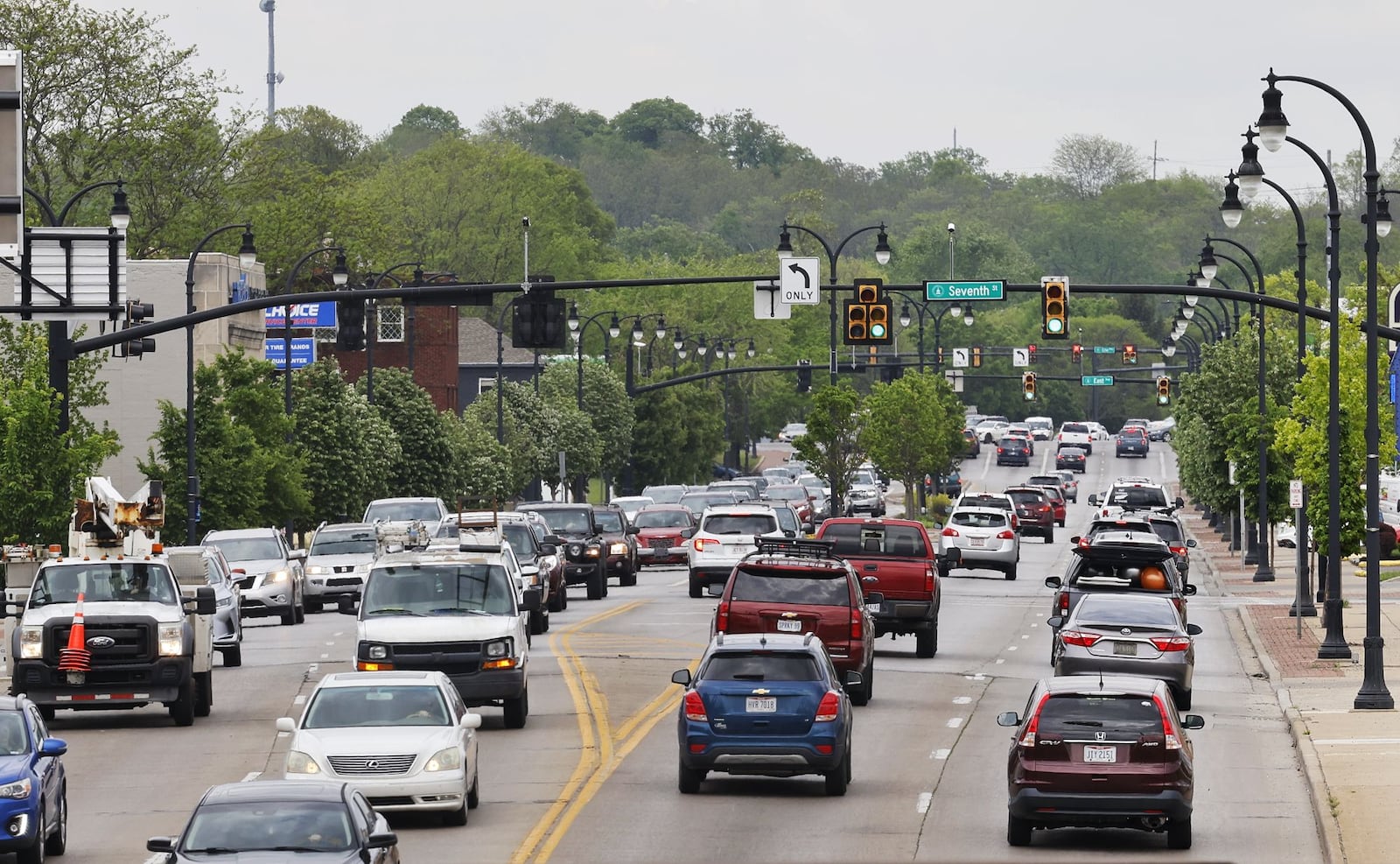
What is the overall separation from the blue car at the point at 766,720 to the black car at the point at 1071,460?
4364 inches

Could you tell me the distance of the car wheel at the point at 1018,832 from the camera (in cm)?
1952

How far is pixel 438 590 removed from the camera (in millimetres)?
28781

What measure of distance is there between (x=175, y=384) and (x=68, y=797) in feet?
175

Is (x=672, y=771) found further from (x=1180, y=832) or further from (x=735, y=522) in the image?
(x=735, y=522)

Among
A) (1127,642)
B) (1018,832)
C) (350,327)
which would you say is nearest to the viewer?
(1018,832)

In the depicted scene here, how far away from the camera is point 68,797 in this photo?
22.9 metres

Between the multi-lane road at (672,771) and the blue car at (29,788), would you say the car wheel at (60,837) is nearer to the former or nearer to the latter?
the blue car at (29,788)

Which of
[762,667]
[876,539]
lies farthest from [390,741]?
[876,539]

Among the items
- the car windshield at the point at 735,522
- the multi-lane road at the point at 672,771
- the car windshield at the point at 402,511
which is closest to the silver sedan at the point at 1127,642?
the multi-lane road at the point at 672,771

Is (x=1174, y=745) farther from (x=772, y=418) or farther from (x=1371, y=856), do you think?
(x=772, y=418)

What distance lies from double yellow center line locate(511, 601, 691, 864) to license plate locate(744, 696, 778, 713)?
5.72ft

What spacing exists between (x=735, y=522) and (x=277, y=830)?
1357 inches

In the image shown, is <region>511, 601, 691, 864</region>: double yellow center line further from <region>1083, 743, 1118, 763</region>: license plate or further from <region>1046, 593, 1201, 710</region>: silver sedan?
<region>1046, 593, 1201, 710</region>: silver sedan

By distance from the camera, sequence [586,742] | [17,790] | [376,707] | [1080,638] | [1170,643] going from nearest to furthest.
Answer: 1. [17,790]
2. [376,707]
3. [586,742]
4. [1080,638]
5. [1170,643]
